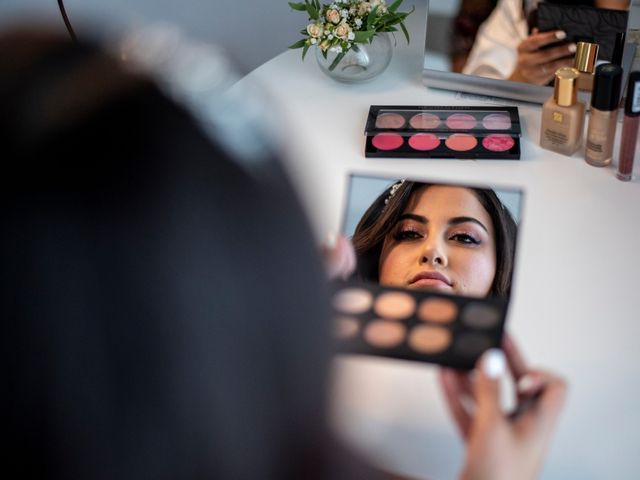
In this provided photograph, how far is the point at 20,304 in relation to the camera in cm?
30

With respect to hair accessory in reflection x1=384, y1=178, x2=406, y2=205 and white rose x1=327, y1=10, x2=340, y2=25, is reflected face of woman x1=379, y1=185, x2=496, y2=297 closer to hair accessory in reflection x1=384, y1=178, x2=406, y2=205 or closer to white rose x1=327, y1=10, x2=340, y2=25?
hair accessory in reflection x1=384, y1=178, x2=406, y2=205

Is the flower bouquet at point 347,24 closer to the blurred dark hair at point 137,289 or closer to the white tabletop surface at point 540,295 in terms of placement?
the white tabletop surface at point 540,295

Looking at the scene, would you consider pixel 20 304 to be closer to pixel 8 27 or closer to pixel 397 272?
pixel 8 27

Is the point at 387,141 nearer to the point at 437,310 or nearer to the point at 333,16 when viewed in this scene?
the point at 333,16

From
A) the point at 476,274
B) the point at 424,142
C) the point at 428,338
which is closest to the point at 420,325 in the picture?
the point at 428,338

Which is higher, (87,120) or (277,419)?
(87,120)

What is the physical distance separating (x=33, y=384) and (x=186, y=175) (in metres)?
0.11

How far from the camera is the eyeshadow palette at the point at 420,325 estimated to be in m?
0.72

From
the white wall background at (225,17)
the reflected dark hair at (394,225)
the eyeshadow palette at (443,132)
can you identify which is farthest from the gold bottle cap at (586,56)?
the white wall background at (225,17)

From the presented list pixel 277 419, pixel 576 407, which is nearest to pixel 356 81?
pixel 576 407

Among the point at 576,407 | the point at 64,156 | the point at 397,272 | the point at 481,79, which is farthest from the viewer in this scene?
the point at 481,79

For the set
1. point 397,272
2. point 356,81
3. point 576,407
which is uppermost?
point 356,81

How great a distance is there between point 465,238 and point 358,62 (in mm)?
Result: 381

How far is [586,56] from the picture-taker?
Result: 0.96 metres
